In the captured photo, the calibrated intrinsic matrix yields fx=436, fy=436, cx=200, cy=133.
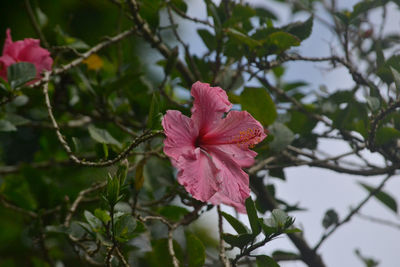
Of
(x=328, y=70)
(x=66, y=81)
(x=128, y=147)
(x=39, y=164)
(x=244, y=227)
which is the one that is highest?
(x=66, y=81)

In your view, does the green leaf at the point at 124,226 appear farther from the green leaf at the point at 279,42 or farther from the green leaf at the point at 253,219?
the green leaf at the point at 279,42

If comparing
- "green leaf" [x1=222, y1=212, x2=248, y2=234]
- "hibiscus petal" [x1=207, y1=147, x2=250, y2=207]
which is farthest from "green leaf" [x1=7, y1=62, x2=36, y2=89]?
"green leaf" [x1=222, y1=212, x2=248, y2=234]

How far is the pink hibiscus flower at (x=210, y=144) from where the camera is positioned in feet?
3.54

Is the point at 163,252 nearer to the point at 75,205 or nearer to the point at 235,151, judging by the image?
the point at 75,205

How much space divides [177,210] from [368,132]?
754mm

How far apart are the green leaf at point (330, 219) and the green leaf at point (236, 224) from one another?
1.87 ft

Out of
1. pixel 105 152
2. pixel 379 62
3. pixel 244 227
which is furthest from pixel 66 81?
pixel 379 62

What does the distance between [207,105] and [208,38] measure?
0.62 meters

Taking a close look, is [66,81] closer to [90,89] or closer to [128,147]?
[90,89]

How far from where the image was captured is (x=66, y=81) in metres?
1.98

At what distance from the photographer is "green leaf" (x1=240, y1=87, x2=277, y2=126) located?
148 centimetres

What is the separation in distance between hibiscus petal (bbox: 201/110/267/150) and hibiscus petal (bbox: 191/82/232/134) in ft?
0.10

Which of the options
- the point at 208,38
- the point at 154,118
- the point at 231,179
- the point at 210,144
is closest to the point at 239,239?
the point at 231,179

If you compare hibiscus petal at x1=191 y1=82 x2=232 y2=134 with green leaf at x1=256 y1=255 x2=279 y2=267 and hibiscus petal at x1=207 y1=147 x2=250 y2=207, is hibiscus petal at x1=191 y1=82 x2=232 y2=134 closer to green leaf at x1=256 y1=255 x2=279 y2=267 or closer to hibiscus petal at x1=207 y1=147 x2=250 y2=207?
hibiscus petal at x1=207 y1=147 x2=250 y2=207
